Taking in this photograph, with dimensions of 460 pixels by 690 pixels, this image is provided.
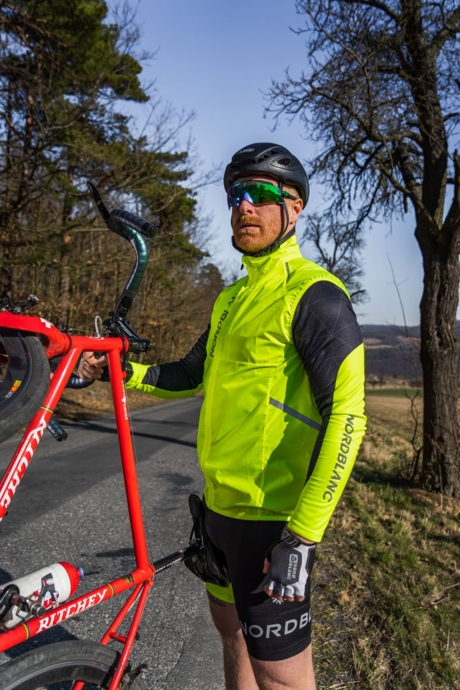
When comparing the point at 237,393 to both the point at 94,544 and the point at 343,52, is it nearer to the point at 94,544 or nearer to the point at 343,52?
the point at 94,544

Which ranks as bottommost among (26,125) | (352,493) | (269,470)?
(352,493)

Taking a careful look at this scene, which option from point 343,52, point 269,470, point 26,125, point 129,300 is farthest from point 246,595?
point 26,125

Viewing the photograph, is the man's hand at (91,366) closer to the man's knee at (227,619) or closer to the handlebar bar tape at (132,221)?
the handlebar bar tape at (132,221)

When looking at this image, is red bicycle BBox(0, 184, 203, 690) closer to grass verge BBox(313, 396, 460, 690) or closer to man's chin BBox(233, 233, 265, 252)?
man's chin BBox(233, 233, 265, 252)

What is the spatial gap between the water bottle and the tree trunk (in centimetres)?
591

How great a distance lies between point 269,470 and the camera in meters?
1.85

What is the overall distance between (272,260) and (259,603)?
4.12ft

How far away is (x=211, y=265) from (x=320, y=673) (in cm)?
3539

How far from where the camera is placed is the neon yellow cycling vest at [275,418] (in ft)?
5.61

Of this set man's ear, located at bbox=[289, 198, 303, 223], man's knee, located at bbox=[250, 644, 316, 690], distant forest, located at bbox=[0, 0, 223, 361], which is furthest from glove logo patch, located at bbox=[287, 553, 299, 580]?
distant forest, located at bbox=[0, 0, 223, 361]

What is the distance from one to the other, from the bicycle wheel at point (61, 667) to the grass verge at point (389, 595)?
1555 millimetres

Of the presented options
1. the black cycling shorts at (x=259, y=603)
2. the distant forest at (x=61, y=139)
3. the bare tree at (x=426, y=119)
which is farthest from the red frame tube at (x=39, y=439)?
the distant forest at (x=61, y=139)

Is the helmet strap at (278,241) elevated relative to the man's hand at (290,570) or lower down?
elevated

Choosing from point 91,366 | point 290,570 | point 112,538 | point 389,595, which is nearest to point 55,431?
point 91,366
